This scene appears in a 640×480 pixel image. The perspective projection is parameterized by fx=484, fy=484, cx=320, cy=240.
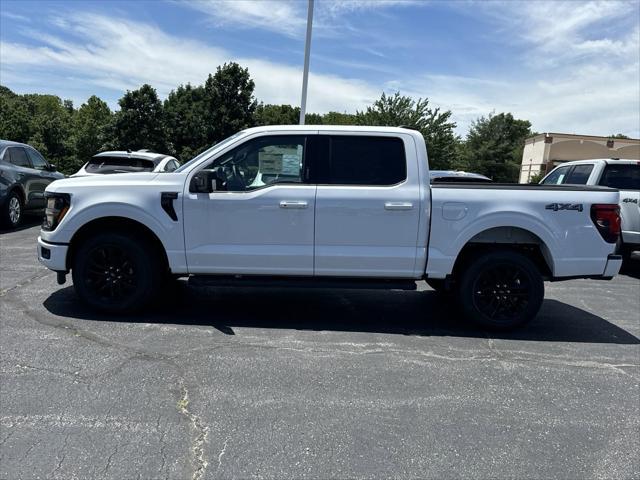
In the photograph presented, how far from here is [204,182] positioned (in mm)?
4824

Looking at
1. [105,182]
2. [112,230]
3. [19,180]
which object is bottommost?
[112,230]

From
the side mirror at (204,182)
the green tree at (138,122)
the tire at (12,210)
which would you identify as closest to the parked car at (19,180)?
the tire at (12,210)

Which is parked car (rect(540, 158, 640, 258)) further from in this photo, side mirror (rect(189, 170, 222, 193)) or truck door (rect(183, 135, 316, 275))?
side mirror (rect(189, 170, 222, 193))

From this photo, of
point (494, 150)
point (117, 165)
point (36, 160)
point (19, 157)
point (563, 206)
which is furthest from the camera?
point (494, 150)

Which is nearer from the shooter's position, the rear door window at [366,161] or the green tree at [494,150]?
the rear door window at [366,161]

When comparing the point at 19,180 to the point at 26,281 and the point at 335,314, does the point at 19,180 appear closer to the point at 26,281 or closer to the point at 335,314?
the point at 26,281

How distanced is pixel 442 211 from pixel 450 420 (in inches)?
87.4

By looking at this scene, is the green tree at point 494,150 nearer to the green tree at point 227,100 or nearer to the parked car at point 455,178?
the green tree at point 227,100

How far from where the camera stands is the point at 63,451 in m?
2.82

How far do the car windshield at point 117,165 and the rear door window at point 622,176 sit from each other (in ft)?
27.8

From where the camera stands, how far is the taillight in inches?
195

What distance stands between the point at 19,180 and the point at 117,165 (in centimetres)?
233

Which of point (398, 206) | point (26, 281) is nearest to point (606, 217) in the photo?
point (398, 206)

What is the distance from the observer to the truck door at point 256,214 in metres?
4.89
